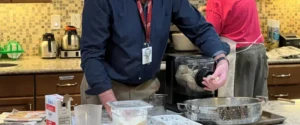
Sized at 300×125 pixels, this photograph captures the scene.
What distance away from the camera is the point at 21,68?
11.4 ft

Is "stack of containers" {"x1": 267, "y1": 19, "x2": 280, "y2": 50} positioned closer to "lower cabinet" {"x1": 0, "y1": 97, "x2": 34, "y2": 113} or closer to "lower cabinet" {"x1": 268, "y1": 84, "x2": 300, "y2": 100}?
"lower cabinet" {"x1": 268, "y1": 84, "x2": 300, "y2": 100}

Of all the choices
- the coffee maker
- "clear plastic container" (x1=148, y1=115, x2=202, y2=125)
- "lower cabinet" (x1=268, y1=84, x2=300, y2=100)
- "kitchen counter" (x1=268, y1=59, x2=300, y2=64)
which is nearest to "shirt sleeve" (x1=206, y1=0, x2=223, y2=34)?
"kitchen counter" (x1=268, y1=59, x2=300, y2=64)

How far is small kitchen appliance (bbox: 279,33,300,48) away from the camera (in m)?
4.42

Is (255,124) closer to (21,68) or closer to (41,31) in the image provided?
(21,68)

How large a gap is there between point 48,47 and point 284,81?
194 cm

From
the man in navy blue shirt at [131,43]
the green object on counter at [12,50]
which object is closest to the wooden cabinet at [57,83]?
the green object on counter at [12,50]

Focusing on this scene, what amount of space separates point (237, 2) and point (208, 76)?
1.57m

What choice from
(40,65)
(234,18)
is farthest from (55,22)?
(234,18)

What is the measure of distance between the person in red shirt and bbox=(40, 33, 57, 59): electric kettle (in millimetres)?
1313

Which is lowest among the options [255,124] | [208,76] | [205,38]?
[255,124]

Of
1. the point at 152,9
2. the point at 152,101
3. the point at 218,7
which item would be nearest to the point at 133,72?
the point at 152,101

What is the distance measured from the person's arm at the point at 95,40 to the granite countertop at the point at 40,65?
48.1 inches

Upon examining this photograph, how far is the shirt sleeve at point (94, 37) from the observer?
1.92 m

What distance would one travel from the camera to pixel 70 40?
13.0 feet
